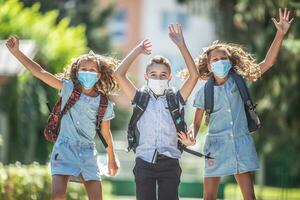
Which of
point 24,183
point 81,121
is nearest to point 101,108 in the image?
point 81,121

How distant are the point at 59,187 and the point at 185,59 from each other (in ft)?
6.04

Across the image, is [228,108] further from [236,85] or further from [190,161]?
[190,161]

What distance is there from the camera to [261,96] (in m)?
20.4

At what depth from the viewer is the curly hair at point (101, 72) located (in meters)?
8.86

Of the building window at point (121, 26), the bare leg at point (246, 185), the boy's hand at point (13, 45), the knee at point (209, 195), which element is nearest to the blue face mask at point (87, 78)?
the boy's hand at point (13, 45)

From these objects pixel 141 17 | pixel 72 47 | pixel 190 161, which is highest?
pixel 141 17

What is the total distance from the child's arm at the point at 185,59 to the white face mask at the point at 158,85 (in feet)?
0.69

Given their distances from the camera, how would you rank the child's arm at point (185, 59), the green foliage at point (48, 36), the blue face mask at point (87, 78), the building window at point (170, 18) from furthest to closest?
the building window at point (170, 18) → the green foliage at point (48, 36) → the blue face mask at point (87, 78) → the child's arm at point (185, 59)

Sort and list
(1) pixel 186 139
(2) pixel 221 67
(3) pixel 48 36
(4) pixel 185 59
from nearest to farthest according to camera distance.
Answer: (1) pixel 186 139, (4) pixel 185 59, (2) pixel 221 67, (3) pixel 48 36

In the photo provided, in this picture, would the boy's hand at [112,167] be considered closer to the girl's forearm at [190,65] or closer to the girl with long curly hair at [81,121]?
the girl with long curly hair at [81,121]

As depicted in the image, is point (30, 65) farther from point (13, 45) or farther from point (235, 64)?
point (235, 64)

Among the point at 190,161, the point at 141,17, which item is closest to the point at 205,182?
the point at 190,161

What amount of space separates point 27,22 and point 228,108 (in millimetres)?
11966

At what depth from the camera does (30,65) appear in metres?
8.73
